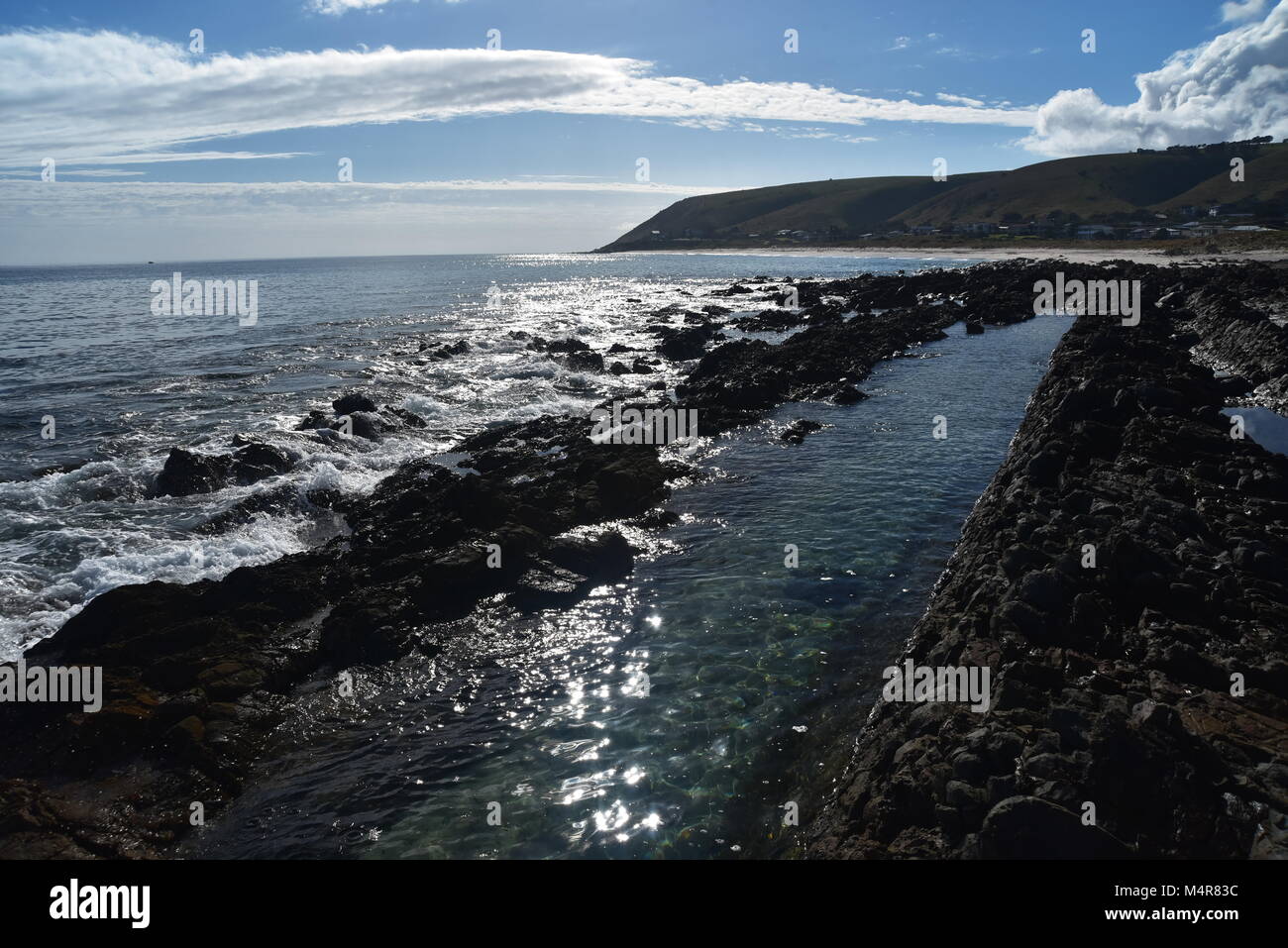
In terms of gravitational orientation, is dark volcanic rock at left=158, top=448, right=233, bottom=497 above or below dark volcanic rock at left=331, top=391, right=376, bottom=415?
below

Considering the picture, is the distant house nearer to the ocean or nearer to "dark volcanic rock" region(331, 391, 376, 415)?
the ocean

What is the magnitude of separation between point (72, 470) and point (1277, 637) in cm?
3288

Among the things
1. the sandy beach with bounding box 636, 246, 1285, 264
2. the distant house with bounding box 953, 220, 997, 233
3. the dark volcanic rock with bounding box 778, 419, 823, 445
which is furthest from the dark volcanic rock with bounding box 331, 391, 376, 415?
the distant house with bounding box 953, 220, 997, 233

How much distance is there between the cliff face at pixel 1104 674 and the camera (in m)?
6.67

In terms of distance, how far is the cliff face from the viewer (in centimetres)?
667

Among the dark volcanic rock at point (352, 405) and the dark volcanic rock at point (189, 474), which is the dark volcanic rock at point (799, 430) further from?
the dark volcanic rock at point (189, 474)

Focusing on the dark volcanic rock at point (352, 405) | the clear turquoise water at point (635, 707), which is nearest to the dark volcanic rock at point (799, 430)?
the clear turquoise water at point (635, 707)

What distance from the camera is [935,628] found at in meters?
11.8

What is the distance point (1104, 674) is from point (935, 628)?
3.06m

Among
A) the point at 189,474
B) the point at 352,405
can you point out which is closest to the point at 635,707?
the point at 189,474

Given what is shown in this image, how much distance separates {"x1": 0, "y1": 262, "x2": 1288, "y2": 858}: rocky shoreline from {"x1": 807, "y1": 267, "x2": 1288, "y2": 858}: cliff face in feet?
0.13
